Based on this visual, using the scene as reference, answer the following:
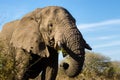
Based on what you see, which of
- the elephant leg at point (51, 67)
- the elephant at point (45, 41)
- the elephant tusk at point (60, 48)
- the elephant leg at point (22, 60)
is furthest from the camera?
the elephant leg at point (51, 67)

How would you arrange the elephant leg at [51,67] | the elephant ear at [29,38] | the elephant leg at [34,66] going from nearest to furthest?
the elephant ear at [29,38] < the elephant leg at [34,66] < the elephant leg at [51,67]

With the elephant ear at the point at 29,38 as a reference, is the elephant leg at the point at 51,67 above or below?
below

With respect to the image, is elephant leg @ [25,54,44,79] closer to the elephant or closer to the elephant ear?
the elephant

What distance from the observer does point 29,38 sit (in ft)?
44.1

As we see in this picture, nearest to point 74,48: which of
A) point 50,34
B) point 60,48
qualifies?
point 60,48

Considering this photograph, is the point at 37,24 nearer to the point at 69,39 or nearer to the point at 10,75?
the point at 69,39

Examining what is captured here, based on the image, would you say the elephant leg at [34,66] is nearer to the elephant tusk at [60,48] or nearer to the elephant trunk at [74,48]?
the elephant tusk at [60,48]

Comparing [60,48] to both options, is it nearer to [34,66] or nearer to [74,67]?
[74,67]

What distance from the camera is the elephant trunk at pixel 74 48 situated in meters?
11.9

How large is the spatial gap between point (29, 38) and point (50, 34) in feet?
2.97

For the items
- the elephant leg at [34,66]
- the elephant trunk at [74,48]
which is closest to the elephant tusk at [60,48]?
the elephant trunk at [74,48]

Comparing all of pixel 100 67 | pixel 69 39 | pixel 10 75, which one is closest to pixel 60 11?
pixel 69 39

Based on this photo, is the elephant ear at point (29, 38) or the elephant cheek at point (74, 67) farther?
the elephant ear at point (29, 38)

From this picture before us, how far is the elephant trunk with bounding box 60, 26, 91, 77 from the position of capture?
1189cm
